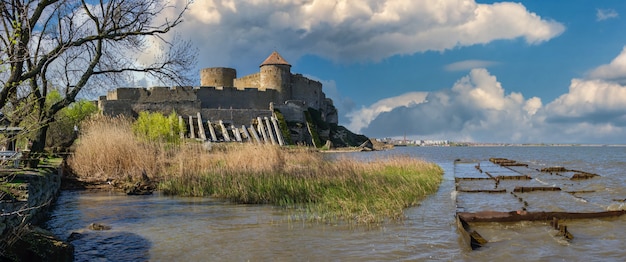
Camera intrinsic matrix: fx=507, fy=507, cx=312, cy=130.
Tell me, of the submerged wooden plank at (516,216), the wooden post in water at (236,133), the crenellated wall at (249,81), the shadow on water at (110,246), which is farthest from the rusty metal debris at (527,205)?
→ the crenellated wall at (249,81)

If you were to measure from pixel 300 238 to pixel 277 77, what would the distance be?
49574 mm

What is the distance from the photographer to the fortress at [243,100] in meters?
47.6

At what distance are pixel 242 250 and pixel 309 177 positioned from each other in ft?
22.3

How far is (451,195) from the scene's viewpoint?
1523 cm

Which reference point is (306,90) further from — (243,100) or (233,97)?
(233,97)

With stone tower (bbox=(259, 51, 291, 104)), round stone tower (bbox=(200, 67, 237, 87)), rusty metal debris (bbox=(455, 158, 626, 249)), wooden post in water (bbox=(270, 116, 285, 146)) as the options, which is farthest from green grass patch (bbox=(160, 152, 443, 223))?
round stone tower (bbox=(200, 67, 237, 87))

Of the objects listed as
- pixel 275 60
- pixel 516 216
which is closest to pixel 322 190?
pixel 516 216

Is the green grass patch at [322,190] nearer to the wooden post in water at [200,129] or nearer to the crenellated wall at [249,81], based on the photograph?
the wooden post in water at [200,129]

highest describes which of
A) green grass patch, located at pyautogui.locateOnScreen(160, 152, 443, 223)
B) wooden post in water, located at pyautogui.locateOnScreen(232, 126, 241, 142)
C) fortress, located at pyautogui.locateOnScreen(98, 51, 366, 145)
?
fortress, located at pyautogui.locateOnScreen(98, 51, 366, 145)

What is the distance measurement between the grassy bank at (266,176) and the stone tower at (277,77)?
120ft

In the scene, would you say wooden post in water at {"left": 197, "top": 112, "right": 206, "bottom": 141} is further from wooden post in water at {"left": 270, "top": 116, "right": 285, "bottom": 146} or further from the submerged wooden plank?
the submerged wooden plank

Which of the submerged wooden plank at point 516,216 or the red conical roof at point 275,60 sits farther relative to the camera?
the red conical roof at point 275,60

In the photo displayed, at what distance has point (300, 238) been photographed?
343 inches

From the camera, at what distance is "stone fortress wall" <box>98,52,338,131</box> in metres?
47.5
